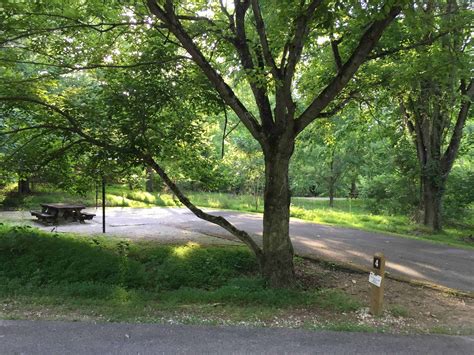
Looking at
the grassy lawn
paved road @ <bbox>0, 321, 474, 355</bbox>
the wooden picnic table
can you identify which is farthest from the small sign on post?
the wooden picnic table

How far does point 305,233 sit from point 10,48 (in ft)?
30.6

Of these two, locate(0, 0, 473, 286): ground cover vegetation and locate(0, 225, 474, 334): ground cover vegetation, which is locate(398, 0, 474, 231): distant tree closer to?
locate(0, 0, 473, 286): ground cover vegetation

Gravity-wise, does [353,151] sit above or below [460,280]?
above

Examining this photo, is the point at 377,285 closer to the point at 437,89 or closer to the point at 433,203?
the point at 437,89

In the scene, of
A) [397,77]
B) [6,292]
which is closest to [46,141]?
[6,292]

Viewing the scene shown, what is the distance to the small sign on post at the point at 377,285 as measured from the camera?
239 inches

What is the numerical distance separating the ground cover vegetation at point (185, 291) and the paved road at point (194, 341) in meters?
0.36

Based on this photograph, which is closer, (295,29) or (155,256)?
(295,29)

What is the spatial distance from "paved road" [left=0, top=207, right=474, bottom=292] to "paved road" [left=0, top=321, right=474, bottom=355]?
3.82 meters

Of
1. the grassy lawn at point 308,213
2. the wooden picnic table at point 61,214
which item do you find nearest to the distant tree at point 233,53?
the grassy lawn at point 308,213

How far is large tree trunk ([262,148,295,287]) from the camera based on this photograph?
732cm

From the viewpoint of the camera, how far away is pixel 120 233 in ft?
38.9

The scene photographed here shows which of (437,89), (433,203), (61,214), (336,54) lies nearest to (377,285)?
(336,54)

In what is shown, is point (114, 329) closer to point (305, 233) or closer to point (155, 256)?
point (155, 256)
